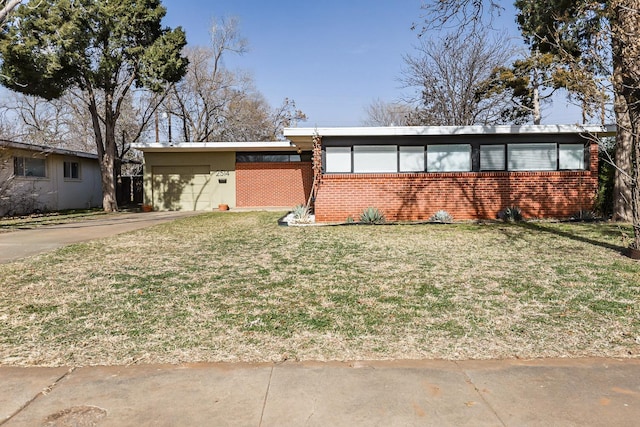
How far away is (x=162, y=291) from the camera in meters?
5.35

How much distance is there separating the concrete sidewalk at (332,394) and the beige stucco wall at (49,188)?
13743 mm

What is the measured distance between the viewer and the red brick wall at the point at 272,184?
20.8 metres

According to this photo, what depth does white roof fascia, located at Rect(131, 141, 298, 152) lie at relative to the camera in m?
19.3

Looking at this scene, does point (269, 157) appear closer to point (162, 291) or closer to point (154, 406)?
point (162, 291)

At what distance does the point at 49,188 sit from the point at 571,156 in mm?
20550

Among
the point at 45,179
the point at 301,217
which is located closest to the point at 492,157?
the point at 301,217

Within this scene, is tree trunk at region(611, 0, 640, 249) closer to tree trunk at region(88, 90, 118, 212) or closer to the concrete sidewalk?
the concrete sidewalk

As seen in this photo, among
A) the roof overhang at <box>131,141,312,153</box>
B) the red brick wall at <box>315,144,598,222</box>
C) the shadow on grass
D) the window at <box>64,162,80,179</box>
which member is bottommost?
the shadow on grass

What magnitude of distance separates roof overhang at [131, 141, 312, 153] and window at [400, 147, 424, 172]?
23.2ft

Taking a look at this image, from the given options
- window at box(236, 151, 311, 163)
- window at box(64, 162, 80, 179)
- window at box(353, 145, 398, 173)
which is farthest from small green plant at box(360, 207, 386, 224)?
window at box(64, 162, 80, 179)

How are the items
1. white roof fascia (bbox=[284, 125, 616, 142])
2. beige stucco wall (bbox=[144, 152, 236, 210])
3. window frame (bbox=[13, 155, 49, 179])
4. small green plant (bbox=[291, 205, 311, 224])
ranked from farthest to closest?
beige stucco wall (bbox=[144, 152, 236, 210])
window frame (bbox=[13, 155, 49, 179])
small green plant (bbox=[291, 205, 311, 224])
white roof fascia (bbox=[284, 125, 616, 142])

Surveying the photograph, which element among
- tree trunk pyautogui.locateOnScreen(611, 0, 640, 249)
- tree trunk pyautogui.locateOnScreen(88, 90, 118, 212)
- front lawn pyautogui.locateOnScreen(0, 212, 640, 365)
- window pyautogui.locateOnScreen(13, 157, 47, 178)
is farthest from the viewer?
tree trunk pyautogui.locateOnScreen(88, 90, 118, 212)

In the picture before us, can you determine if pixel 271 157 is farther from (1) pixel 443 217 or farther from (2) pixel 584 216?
(2) pixel 584 216

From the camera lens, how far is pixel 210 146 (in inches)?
773
